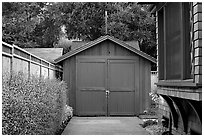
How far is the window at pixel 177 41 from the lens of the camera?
5.51m

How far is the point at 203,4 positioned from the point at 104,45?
9.21 m

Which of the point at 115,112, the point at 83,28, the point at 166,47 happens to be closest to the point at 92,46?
the point at 115,112

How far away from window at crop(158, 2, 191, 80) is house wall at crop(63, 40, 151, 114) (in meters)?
6.51

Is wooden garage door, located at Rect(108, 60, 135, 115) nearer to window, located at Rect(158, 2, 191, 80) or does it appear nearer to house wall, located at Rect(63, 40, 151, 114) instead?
house wall, located at Rect(63, 40, 151, 114)

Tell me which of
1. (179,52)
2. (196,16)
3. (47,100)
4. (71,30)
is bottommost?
(47,100)

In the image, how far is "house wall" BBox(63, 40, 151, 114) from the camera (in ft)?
44.8

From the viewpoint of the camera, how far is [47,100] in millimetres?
6105

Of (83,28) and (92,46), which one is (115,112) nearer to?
(92,46)

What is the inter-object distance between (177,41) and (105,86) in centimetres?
789

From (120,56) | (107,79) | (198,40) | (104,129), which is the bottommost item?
(104,129)

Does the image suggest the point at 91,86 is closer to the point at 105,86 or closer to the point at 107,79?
the point at 105,86

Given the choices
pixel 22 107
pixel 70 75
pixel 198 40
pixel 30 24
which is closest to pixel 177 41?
pixel 198 40

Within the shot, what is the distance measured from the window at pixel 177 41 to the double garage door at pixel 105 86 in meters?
6.57

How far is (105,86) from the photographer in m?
13.7
